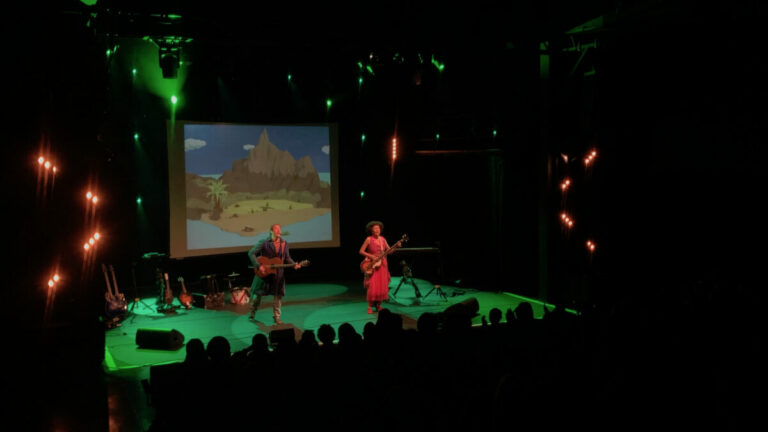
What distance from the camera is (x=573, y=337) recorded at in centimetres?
359

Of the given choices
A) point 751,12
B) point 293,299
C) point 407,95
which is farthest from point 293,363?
point 407,95

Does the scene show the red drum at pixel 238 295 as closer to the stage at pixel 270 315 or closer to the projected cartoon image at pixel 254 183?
the stage at pixel 270 315

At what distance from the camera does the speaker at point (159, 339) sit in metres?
6.84

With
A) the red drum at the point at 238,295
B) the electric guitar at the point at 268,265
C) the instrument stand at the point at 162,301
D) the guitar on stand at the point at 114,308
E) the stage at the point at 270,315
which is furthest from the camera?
the red drum at the point at 238,295

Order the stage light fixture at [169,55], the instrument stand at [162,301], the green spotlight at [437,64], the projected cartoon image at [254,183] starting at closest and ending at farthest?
the stage light fixture at [169,55] → the green spotlight at [437,64] → the instrument stand at [162,301] → the projected cartoon image at [254,183]

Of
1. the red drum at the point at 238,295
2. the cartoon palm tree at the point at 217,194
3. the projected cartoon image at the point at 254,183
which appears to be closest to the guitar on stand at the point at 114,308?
the red drum at the point at 238,295

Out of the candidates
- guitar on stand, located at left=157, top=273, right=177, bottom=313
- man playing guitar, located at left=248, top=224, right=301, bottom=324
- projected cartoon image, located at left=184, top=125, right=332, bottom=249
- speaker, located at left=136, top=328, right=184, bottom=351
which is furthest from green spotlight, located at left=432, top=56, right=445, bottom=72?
guitar on stand, located at left=157, top=273, right=177, bottom=313

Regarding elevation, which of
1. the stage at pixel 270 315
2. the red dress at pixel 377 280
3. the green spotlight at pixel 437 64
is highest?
the green spotlight at pixel 437 64

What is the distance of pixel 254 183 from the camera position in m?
11.3

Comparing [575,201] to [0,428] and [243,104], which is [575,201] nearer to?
[243,104]

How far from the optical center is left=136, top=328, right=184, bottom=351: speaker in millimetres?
6836

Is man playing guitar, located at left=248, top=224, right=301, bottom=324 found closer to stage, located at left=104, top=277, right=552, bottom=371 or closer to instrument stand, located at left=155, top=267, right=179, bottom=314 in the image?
stage, located at left=104, top=277, right=552, bottom=371

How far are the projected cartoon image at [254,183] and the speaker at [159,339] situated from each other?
4.13 m

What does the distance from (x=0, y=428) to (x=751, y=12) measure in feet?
27.8
